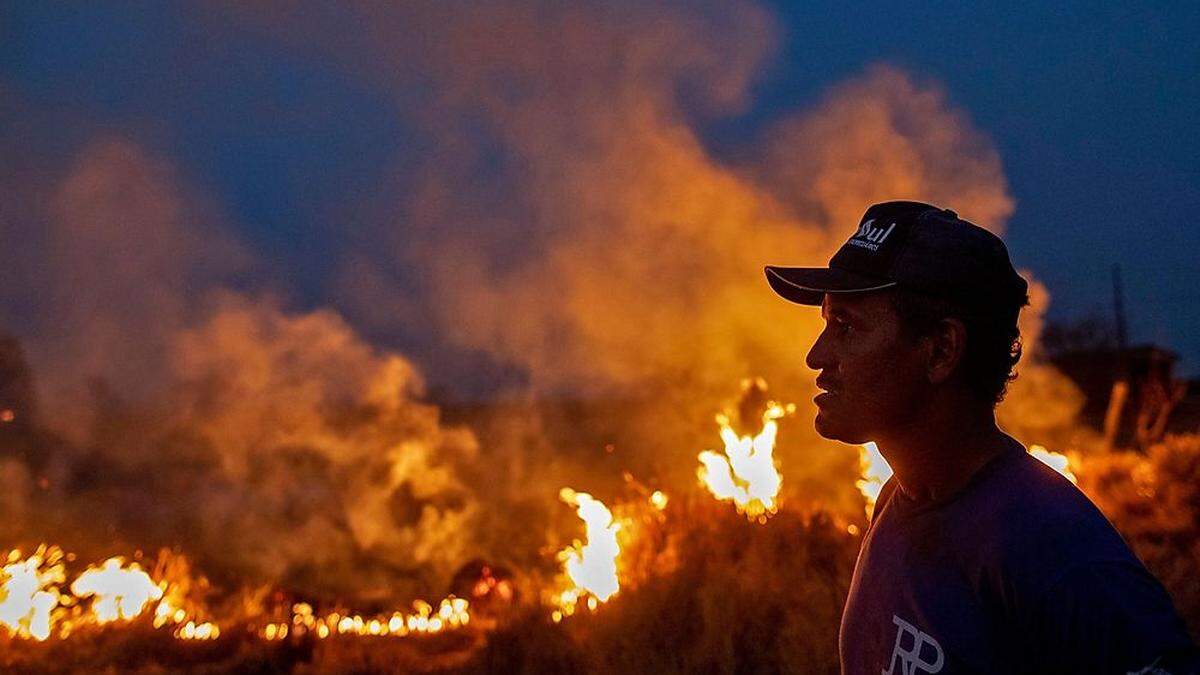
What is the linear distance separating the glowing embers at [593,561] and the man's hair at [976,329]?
6.13 meters

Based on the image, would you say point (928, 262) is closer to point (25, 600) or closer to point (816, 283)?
point (816, 283)

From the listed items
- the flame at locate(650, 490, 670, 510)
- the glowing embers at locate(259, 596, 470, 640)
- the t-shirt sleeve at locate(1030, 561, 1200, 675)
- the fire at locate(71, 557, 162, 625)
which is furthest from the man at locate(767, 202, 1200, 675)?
the fire at locate(71, 557, 162, 625)

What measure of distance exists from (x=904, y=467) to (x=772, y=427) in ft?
27.5

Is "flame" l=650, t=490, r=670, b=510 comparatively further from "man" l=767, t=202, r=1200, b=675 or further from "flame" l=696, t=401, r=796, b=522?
"man" l=767, t=202, r=1200, b=675

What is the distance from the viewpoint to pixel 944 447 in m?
1.79

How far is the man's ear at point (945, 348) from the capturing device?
178 centimetres

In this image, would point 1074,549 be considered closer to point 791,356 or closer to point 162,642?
point 162,642

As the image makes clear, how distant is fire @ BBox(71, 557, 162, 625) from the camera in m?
9.50

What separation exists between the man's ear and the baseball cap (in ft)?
0.13

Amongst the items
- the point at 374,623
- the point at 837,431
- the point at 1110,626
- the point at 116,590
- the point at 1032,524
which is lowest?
the point at 1110,626

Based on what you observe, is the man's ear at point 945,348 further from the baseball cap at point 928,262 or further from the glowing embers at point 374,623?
the glowing embers at point 374,623

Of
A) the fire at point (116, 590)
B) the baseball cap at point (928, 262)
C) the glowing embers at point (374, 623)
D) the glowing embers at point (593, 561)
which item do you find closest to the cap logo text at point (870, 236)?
the baseball cap at point (928, 262)

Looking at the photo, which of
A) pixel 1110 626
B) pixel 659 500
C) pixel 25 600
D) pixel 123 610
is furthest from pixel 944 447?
pixel 123 610

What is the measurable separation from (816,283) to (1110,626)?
73 cm
